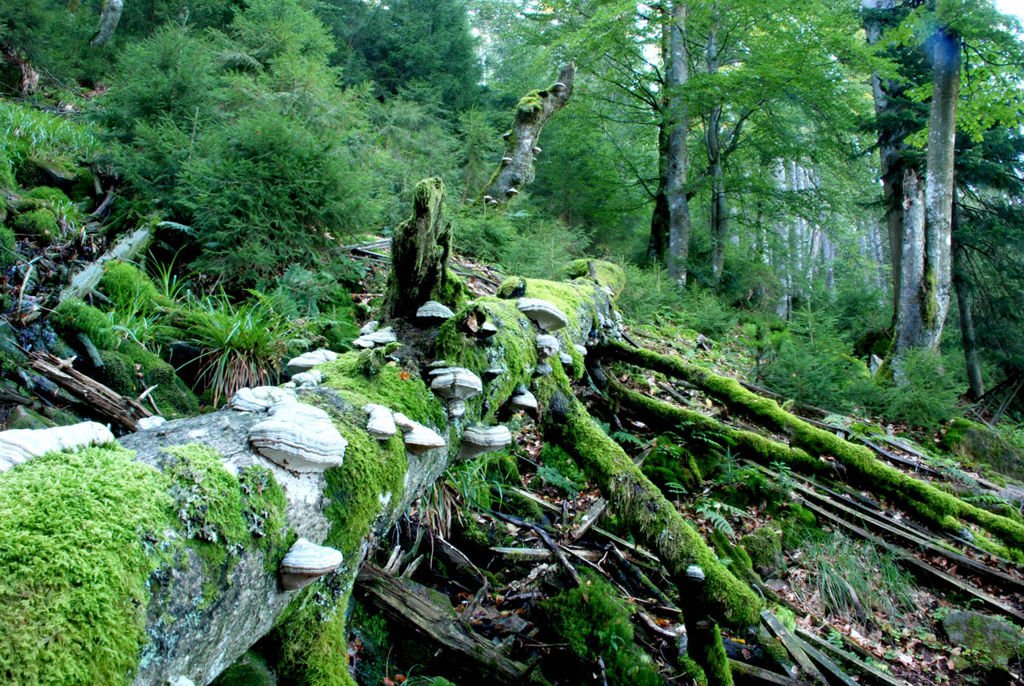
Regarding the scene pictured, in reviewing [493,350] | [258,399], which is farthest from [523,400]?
[258,399]

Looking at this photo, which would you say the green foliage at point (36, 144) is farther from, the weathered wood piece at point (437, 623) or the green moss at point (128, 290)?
the weathered wood piece at point (437, 623)

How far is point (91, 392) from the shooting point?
328 centimetres

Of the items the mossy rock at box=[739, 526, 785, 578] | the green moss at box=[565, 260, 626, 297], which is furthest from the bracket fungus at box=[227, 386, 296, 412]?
the green moss at box=[565, 260, 626, 297]

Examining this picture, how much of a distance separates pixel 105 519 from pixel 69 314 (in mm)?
3307

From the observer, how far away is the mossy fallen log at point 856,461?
396 centimetres

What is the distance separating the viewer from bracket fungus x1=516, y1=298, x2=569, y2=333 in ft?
12.6

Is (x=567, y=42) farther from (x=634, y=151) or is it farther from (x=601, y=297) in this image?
(x=601, y=297)

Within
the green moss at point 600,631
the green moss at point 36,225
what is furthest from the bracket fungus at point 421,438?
the green moss at point 36,225

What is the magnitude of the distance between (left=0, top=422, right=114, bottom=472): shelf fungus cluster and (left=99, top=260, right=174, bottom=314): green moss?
3496 mm

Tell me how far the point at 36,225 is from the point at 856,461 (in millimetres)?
7170

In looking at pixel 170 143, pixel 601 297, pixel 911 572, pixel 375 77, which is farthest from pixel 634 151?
pixel 911 572

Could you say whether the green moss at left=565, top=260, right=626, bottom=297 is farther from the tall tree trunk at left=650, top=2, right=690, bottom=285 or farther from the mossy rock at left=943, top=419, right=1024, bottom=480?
the tall tree trunk at left=650, top=2, right=690, bottom=285

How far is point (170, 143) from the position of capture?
20.1 ft

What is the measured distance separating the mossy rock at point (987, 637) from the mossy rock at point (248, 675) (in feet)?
14.3
